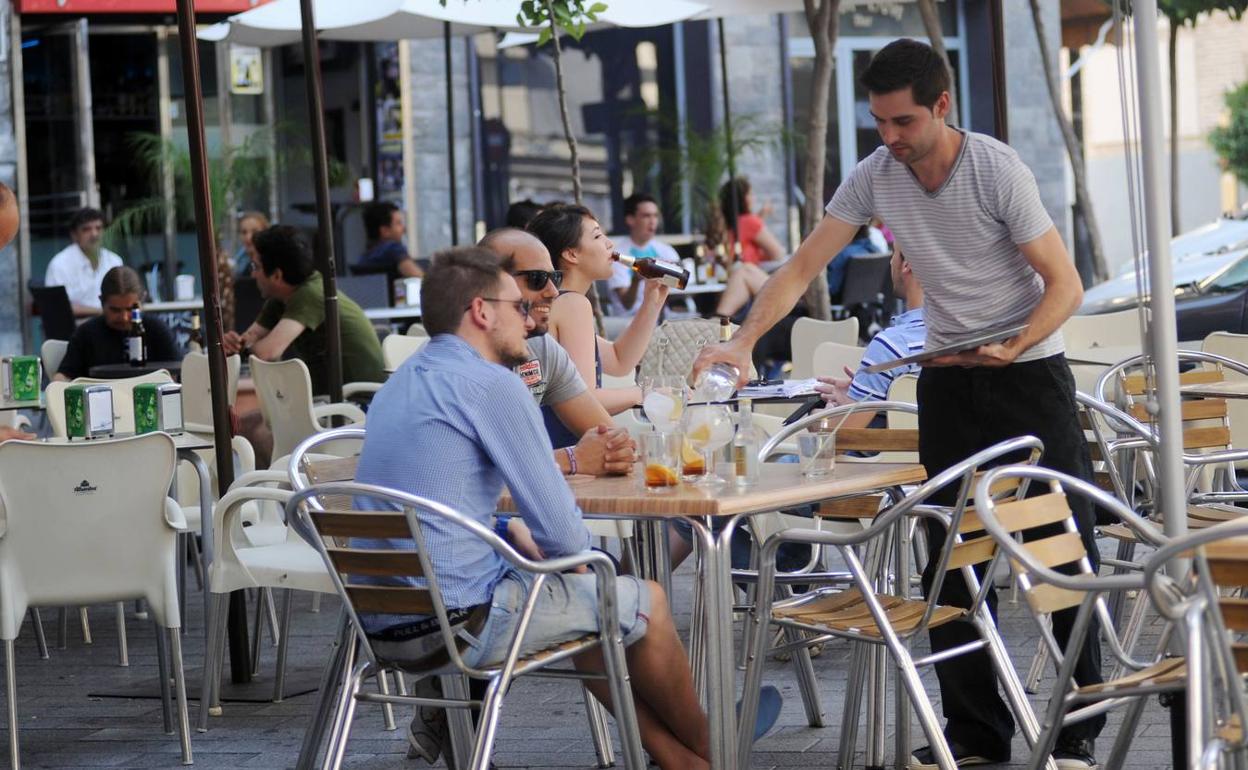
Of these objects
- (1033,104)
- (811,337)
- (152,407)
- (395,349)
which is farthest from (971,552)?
(1033,104)

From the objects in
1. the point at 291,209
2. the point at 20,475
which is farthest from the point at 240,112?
the point at 20,475

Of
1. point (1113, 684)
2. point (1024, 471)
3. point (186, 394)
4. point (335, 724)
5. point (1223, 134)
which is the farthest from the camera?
point (1223, 134)

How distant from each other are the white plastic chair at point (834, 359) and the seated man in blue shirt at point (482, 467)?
3.03 metres

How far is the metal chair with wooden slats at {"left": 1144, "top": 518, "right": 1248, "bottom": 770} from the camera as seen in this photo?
2.66 metres

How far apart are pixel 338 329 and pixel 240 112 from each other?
327 inches

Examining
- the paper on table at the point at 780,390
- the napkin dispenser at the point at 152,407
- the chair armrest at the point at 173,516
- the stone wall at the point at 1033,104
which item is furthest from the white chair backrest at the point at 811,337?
the stone wall at the point at 1033,104

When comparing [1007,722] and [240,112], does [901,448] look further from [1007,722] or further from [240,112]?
[240,112]

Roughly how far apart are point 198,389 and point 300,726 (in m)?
2.61

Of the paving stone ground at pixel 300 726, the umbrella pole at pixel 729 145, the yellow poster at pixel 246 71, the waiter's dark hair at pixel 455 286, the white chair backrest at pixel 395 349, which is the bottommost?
the paving stone ground at pixel 300 726

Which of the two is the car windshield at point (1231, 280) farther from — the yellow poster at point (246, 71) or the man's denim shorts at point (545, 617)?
the yellow poster at point (246, 71)

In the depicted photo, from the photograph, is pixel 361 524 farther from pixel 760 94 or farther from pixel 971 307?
pixel 760 94

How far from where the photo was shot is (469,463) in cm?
373

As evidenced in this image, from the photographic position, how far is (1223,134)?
117 feet

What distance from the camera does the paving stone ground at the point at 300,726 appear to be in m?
4.89
